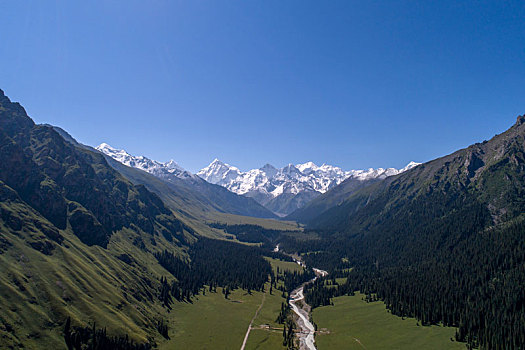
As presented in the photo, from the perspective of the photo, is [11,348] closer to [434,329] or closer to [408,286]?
[434,329]

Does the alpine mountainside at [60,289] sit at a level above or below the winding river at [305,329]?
above

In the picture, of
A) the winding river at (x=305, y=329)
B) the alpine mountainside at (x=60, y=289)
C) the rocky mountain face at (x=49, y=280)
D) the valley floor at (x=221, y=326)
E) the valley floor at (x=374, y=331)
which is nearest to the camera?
the rocky mountain face at (x=49, y=280)

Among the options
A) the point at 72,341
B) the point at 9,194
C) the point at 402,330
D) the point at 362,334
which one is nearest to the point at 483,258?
the point at 402,330

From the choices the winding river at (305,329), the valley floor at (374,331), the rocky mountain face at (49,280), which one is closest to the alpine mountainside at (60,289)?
the rocky mountain face at (49,280)

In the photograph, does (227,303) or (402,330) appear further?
(227,303)

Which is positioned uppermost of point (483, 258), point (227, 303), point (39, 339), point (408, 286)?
point (483, 258)

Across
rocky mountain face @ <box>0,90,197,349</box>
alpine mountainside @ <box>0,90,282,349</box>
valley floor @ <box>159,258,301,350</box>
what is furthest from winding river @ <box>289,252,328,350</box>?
rocky mountain face @ <box>0,90,197,349</box>

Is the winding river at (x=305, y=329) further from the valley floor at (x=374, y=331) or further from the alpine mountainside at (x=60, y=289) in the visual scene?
the alpine mountainside at (x=60, y=289)

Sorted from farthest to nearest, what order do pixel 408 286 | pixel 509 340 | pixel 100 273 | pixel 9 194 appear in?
pixel 408 286
pixel 9 194
pixel 100 273
pixel 509 340
